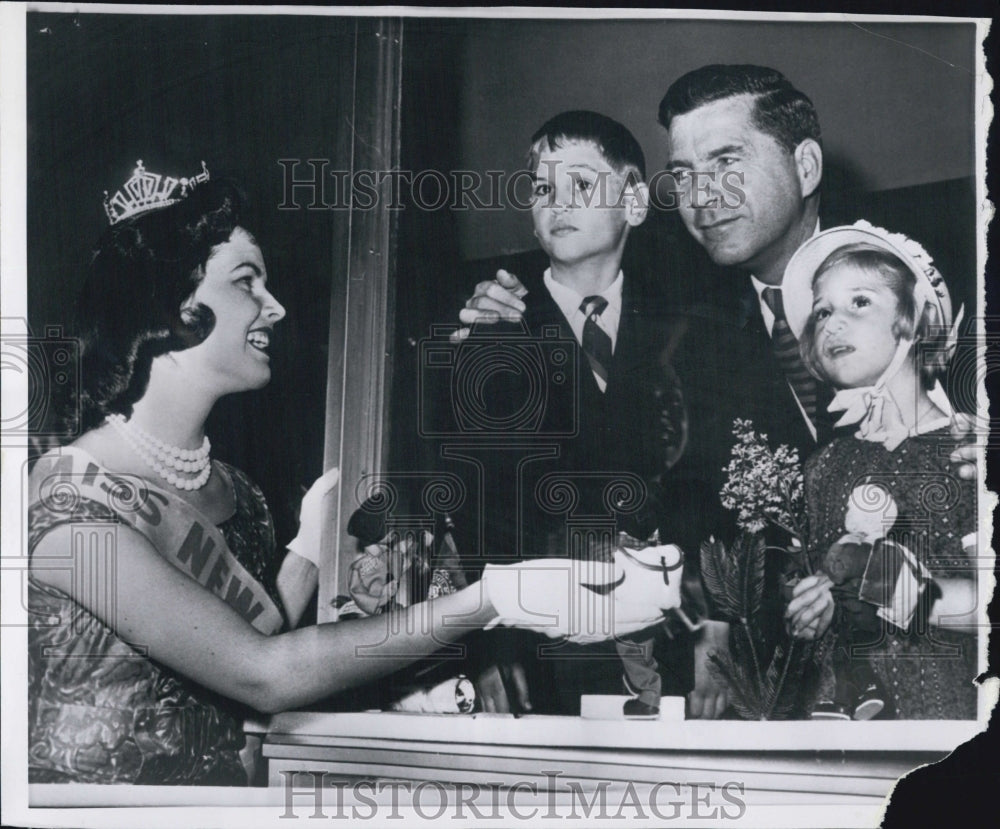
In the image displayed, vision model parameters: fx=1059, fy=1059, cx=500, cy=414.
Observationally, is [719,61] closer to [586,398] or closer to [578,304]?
[578,304]

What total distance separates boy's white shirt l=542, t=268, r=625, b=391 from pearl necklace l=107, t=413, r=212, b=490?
101 centimetres

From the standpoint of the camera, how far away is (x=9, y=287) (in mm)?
2764

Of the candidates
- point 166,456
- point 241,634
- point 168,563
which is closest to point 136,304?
point 166,456

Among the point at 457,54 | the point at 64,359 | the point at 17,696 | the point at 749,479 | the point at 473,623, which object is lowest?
the point at 17,696

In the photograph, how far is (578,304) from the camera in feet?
9.27

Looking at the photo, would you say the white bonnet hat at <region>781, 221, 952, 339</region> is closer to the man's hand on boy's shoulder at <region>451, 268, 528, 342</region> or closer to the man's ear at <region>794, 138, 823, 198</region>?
the man's ear at <region>794, 138, 823, 198</region>

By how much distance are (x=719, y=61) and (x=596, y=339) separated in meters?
0.82

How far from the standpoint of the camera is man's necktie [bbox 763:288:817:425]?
282 cm

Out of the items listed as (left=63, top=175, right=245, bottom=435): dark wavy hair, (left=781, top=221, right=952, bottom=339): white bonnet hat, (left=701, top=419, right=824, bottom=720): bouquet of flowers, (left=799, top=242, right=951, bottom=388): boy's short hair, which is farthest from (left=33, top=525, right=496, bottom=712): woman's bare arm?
(left=799, top=242, right=951, bottom=388): boy's short hair

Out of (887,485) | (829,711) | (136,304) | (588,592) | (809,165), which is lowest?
(829,711)

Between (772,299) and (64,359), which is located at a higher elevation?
(772,299)

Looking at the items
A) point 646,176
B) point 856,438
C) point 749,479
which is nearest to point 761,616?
point 749,479

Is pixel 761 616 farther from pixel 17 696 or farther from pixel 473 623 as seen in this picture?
pixel 17 696

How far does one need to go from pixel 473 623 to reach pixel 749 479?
2.69 feet
